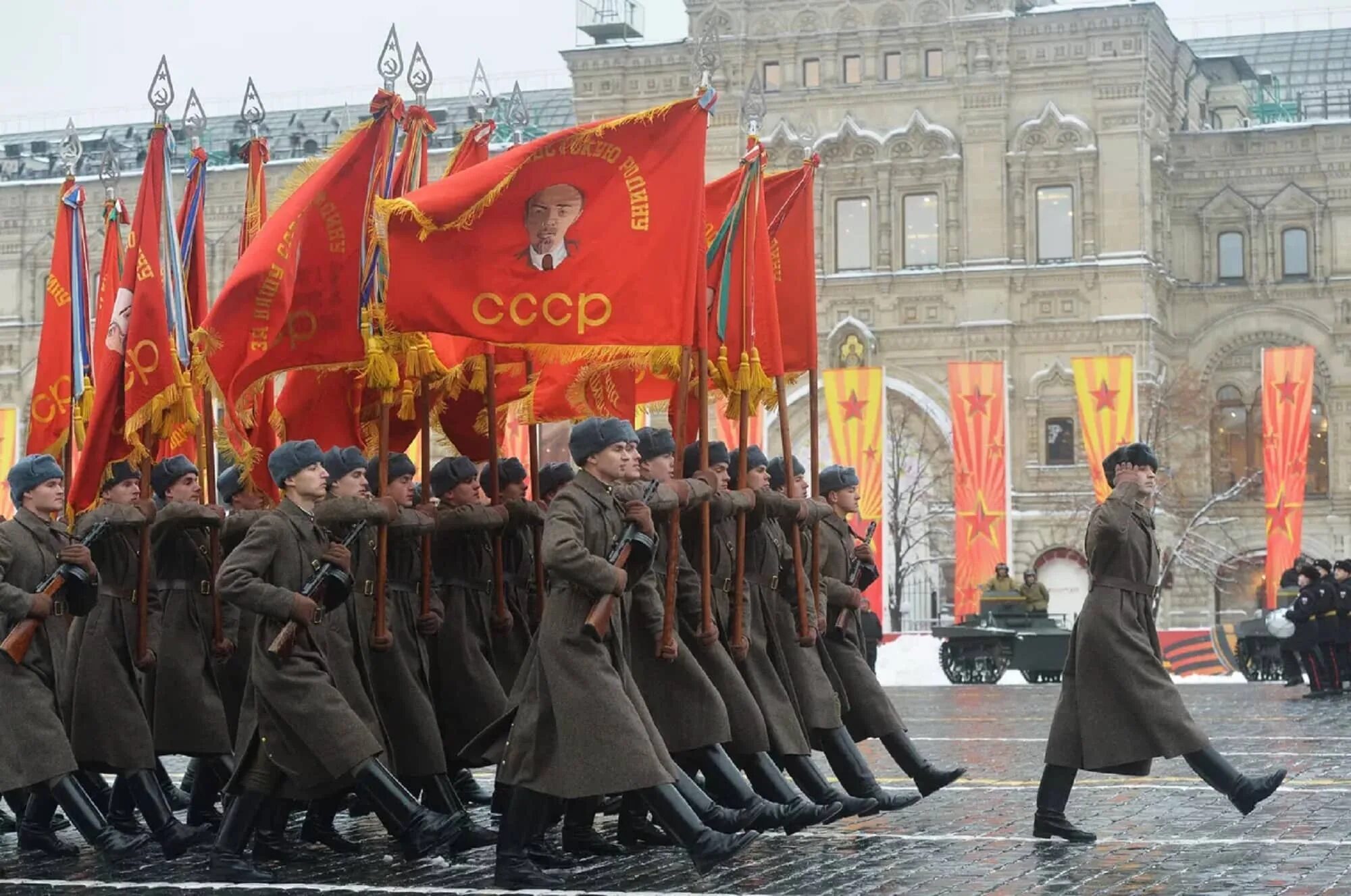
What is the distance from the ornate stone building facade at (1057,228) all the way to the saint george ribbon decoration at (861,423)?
6772 millimetres

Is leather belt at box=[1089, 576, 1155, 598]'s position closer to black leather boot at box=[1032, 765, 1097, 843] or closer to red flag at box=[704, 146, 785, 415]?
black leather boot at box=[1032, 765, 1097, 843]

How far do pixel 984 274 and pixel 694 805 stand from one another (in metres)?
33.1

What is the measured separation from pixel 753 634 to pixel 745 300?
193 cm

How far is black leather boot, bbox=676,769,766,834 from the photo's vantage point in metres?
8.64

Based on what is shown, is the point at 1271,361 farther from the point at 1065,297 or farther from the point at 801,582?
the point at 801,582

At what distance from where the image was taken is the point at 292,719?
852 cm

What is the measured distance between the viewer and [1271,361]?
34.2 m

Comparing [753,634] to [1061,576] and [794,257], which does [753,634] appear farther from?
[1061,576]

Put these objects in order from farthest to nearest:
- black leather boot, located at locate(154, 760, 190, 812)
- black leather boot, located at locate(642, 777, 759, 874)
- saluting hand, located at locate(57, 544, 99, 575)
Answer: black leather boot, located at locate(154, 760, 190, 812) < saluting hand, located at locate(57, 544, 99, 575) < black leather boot, located at locate(642, 777, 759, 874)

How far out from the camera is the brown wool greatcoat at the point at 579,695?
8086 millimetres

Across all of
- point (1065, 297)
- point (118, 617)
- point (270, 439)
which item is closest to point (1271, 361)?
point (1065, 297)

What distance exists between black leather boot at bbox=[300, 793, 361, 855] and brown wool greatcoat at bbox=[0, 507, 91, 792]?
112 centimetres

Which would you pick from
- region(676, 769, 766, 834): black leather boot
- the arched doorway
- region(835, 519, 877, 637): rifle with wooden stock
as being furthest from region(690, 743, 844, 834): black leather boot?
the arched doorway

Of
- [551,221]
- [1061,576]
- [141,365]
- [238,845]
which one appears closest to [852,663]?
[551,221]
